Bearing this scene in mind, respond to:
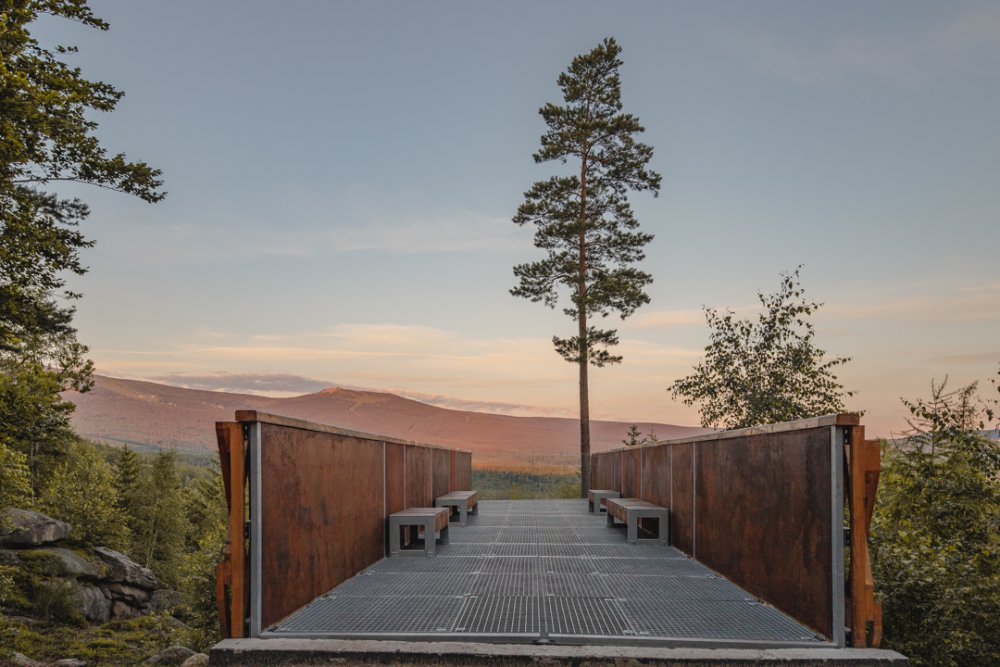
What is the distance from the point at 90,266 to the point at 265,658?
13404 millimetres

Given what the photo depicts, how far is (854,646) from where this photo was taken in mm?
3666

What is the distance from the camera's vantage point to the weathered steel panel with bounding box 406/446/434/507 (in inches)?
336

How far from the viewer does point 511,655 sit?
359 centimetres

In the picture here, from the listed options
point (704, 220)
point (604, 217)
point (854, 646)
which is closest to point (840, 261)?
point (704, 220)

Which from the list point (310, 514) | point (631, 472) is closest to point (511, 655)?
point (310, 514)

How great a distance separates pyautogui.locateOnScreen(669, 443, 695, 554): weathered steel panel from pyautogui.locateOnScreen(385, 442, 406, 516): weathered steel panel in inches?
121

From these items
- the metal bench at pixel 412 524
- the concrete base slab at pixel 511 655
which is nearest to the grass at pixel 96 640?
the metal bench at pixel 412 524

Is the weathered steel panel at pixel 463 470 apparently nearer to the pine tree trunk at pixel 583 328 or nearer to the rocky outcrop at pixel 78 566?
the pine tree trunk at pixel 583 328

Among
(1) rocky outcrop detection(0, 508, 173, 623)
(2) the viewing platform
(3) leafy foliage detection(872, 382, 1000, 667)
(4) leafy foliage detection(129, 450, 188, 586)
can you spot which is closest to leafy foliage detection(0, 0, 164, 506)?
(1) rocky outcrop detection(0, 508, 173, 623)

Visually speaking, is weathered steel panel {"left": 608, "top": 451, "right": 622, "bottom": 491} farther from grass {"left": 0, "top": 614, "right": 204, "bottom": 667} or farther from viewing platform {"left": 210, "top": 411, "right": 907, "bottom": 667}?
grass {"left": 0, "top": 614, "right": 204, "bottom": 667}

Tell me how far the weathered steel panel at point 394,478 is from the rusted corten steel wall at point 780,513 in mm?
3102

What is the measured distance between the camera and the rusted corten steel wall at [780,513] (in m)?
3.72

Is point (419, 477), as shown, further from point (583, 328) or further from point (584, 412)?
point (583, 328)

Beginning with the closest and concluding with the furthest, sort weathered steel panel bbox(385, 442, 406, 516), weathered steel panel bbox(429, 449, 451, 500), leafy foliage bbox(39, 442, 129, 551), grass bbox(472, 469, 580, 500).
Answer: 1. weathered steel panel bbox(385, 442, 406, 516)
2. weathered steel panel bbox(429, 449, 451, 500)
3. grass bbox(472, 469, 580, 500)
4. leafy foliage bbox(39, 442, 129, 551)
